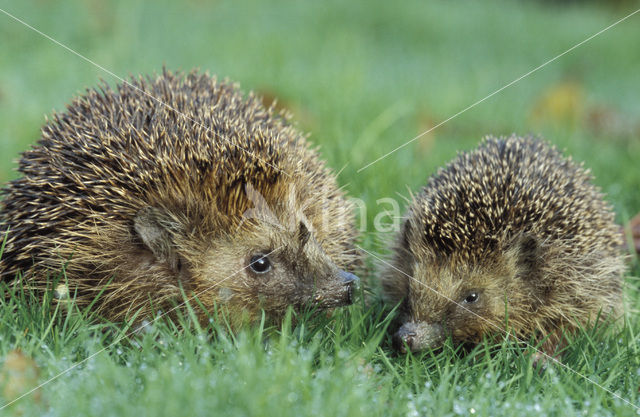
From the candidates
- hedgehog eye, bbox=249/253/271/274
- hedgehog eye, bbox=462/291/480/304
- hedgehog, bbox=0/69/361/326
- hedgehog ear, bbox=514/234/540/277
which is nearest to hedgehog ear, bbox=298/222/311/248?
hedgehog, bbox=0/69/361/326

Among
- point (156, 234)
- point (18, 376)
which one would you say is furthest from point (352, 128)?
point (18, 376)

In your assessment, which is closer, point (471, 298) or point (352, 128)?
point (471, 298)

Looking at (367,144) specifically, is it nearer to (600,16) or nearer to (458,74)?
(458,74)

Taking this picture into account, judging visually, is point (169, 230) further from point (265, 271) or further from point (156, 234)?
point (265, 271)

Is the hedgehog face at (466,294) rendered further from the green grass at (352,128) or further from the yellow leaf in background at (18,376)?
the yellow leaf in background at (18,376)

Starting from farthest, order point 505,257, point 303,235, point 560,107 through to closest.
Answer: point 560,107, point 505,257, point 303,235
